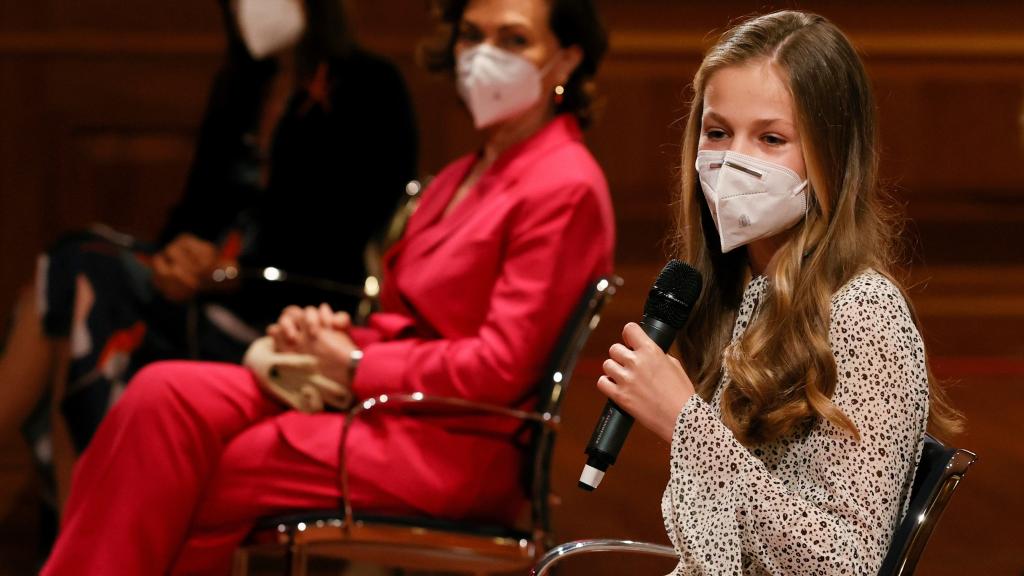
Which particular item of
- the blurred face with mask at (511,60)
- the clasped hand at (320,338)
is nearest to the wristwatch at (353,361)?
the clasped hand at (320,338)

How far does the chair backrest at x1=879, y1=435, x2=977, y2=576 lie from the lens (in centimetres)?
149

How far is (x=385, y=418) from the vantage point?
2479 millimetres

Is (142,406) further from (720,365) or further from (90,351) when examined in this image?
(720,365)

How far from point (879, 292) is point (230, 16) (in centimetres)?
242

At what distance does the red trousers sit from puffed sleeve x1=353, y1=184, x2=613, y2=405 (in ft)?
0.50

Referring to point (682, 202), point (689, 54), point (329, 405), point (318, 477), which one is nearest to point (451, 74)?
point (329, 405)

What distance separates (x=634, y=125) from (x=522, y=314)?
2.99 m

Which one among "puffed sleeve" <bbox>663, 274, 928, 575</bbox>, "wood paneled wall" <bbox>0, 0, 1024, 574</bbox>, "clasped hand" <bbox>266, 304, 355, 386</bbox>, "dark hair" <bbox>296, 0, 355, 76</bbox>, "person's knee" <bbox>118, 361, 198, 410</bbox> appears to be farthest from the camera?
"wood paneled wall" <bbox>0, 0, 1024, 574</bbox>

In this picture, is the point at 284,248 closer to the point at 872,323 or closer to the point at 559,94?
the point at 559,94

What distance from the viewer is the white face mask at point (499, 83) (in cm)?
269

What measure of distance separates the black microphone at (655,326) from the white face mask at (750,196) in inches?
3.0

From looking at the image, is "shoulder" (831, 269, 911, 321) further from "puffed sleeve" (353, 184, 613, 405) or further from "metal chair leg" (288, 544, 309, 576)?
"metal chair leg" (288, 544, 309, 576)

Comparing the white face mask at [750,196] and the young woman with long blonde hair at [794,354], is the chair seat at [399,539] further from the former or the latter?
the white face mask at [750,196]

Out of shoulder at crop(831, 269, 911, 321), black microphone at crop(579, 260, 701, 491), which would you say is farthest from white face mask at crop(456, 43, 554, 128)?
shoulder at crop(831, 269, 911, 321)
